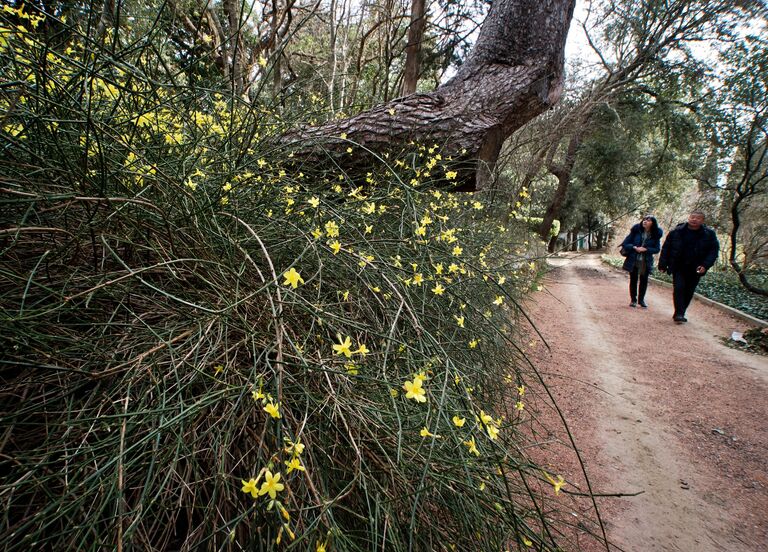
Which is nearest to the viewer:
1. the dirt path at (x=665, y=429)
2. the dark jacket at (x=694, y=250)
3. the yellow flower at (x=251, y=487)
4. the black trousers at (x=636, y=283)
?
the yellow flower at (x=251, y=487)

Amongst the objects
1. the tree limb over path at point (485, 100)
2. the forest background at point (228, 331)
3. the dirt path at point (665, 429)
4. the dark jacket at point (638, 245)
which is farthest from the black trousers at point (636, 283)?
the tree limb over path at point (485, 100)

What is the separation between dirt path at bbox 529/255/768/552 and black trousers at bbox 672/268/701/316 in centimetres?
42

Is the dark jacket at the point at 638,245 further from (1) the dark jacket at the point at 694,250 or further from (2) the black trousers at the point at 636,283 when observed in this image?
(1) the dark jacket at the point at 694,250

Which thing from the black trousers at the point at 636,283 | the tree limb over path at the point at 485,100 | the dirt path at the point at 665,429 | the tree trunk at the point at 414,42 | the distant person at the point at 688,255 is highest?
the tree trunk at the point at 414,42

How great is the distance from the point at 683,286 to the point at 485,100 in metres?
4.89

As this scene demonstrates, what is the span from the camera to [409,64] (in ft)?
19.6

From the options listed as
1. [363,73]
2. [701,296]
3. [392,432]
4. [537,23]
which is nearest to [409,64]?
[537,23]

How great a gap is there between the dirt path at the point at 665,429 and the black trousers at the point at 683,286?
42cm

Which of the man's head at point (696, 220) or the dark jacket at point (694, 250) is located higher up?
the man's head at point (696, 220)

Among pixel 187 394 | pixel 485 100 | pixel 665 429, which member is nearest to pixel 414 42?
pixel 485 100

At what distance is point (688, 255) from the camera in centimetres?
579

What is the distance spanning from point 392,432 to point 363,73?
10726 mm

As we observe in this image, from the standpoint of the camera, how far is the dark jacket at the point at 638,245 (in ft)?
21.4

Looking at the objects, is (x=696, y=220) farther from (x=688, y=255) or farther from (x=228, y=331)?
(x=228, y=331)
